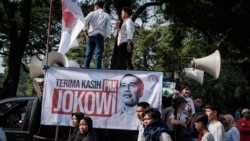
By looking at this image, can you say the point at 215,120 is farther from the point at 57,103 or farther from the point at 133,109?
the point at 57,103

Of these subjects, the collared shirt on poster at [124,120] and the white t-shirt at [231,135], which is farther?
the white t-shirt at [231,135]

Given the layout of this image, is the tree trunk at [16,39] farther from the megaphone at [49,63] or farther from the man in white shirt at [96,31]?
the megaphone at [49,63]

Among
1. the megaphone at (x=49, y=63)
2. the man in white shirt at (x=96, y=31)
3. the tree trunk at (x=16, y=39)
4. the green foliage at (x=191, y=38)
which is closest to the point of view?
the megaphone at (x=49, y=63)

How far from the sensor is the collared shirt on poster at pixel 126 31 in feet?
30.6

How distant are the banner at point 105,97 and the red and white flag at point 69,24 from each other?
1309mm

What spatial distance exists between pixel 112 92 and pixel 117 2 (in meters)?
14.9

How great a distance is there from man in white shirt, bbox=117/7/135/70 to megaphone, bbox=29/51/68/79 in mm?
1466

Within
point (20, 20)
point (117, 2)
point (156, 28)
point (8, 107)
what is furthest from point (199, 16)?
point (8, 107)

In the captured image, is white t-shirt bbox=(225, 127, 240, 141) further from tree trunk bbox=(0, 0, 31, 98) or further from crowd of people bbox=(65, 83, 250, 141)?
tree trunk bbox=(0, 0, 31, 98)

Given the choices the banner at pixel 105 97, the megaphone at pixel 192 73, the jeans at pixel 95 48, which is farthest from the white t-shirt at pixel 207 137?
the jeans at pixel 95 48

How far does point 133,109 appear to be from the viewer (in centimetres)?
A: 748

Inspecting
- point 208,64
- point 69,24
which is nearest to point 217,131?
point 208,64

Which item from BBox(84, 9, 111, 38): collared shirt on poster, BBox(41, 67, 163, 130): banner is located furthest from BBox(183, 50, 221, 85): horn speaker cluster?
BBox(84, 9, 111, 38): collared shirt on poster

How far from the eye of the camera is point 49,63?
26.4 ft
